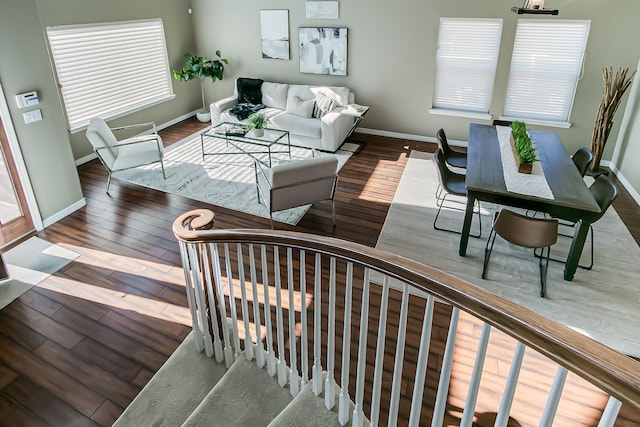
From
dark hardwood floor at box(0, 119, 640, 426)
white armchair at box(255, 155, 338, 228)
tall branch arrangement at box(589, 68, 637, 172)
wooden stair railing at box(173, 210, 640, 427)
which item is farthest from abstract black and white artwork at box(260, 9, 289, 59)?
tall branch arrangement at box(589, 68, 637, 172)

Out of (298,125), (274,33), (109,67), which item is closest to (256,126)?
(298,125)

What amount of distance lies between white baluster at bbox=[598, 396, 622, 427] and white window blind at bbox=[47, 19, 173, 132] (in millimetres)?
6727

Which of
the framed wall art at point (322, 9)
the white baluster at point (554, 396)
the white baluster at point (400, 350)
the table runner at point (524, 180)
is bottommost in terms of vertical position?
the table runner at point (524, 180)

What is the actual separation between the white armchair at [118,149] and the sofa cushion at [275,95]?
2311 mm

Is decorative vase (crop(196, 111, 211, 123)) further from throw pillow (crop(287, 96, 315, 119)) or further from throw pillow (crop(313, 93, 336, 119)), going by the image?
throw pillow (crop(313, 93, 336, 119))

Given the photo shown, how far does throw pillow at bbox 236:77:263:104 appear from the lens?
7.38 meters

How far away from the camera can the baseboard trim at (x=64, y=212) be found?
4582 millimetres

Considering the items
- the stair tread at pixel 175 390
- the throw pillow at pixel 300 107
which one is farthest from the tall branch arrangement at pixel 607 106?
the stair tread at pixel 175 390

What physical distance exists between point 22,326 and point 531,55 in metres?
6.70

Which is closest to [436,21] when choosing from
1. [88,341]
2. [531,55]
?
[531,55]

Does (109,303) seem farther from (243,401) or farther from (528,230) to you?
(528,230)

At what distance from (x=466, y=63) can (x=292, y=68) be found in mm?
2878

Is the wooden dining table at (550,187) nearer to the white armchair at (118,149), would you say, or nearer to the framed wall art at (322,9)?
the framed wall art at (322,9)

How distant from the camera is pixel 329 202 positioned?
5.15m
